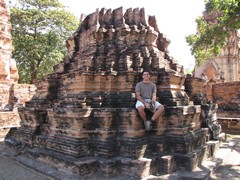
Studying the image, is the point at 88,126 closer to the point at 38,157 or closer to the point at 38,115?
the point at 38,157

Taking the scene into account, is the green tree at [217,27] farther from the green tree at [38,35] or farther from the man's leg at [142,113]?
the green tree at [38,35]

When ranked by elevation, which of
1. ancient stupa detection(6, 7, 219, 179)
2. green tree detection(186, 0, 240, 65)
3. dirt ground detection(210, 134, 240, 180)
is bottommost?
dirt ground detection(210, 134, 240, 180)

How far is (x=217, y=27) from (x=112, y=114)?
7628 millimetres

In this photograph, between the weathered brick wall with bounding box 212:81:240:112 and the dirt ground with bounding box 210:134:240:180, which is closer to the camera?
the dirt ground with bounding box 210:134:240:180

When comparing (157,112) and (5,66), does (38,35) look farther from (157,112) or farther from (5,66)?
(157,112)

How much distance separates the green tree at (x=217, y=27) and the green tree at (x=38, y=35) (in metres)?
12.7

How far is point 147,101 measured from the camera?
5234 millimetres

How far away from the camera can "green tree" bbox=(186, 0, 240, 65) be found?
890 cm

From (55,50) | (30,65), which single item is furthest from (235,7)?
(30,65)

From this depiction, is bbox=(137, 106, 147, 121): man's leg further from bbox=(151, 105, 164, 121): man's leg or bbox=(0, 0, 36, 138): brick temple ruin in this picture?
bbox=(0, 0, 36, 138): brick temple ruin

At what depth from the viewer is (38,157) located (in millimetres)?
5723

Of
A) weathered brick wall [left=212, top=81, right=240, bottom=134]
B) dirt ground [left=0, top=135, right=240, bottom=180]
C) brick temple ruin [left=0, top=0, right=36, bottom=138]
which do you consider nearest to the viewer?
dirt ground [left=0, top=135, right=240, bottom=180]

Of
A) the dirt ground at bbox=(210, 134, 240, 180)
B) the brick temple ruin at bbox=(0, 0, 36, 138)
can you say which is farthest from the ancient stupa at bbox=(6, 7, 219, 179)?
the brick temple ruin at bbox=(0, 0, 36, 138)

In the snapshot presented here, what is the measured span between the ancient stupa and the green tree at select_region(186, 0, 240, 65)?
12.3 feet
